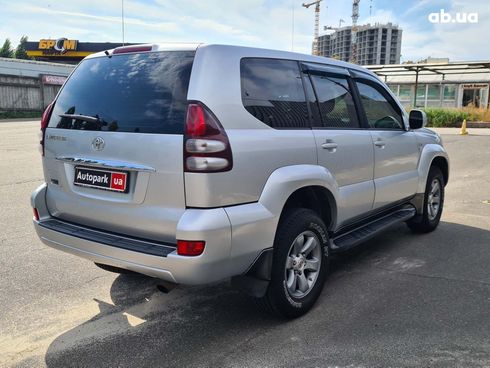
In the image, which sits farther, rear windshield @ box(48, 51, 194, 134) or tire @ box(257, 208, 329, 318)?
tire @ box(257, 208, 329, 318)

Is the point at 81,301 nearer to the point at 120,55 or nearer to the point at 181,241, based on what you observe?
the point at 181,241

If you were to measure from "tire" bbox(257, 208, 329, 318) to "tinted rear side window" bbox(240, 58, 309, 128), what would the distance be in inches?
28.1

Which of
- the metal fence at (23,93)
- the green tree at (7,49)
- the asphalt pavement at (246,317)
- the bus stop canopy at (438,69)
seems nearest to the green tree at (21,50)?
the green tree at (7,49)

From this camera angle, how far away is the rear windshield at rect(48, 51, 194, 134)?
9.66ft

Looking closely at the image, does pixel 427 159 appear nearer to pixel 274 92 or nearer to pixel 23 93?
pixel 274 92

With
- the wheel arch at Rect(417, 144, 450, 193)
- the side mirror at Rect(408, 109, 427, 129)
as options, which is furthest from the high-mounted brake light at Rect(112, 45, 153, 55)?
the wheel arch at Rect(417, 144, 450, 193)

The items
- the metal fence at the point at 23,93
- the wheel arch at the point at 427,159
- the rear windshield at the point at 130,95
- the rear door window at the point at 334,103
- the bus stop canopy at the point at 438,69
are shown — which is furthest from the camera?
the metal fence at the point at 23,93

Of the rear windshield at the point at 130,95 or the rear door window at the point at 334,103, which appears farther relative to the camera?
the rear door window at the point at 334,103

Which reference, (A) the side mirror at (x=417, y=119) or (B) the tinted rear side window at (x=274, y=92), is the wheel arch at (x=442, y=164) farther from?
(B) the tinted rear side window at (x=274, y=92)

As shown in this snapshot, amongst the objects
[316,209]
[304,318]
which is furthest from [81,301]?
[316,209]

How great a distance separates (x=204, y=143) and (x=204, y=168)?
15 centimetres

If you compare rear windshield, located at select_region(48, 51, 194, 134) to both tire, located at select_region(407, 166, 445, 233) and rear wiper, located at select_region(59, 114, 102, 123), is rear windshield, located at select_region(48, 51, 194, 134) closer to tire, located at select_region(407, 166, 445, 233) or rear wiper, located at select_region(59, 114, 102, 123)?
rear wiper, located at select_region(59, 114, 102, 123)

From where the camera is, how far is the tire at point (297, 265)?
3229 millimetres

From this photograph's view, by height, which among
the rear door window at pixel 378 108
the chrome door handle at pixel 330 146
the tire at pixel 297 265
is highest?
the rear door window at pixel 378 108
